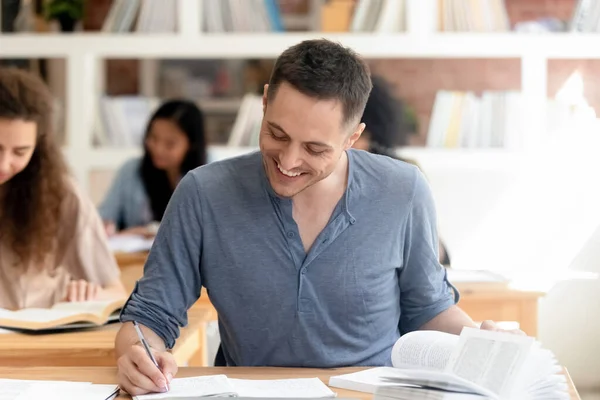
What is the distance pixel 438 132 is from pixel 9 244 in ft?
8.07

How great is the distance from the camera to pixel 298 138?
1620mm

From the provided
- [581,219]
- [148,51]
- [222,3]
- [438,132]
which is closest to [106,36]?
[148,51]

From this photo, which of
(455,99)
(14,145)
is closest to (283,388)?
(14,145)

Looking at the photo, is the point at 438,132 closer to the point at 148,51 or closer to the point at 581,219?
the point at 581,219

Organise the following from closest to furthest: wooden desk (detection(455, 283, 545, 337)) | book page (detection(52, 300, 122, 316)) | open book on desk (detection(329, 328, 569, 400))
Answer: open book on desk (detection(329, 328, 569, 400)), book page (detection(52, 300, 122, 316)), wooden desk (detection(455, 283, 545, 337))

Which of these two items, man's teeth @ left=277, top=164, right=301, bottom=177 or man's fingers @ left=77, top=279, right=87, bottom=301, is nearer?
man's teeth @ left=277, top=164, right=301, bottom=177

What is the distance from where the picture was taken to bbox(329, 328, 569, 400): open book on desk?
138 cm

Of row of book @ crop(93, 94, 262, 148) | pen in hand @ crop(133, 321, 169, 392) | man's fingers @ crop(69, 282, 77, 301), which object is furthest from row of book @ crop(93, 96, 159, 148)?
pen in hand @ crop(133, 321, 169, 392)

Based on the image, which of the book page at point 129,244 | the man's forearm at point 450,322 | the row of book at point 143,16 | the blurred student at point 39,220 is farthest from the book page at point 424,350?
the row of book at point 143,16

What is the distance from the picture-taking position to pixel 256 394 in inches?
57.5

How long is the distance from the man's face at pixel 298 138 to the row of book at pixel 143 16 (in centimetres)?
296

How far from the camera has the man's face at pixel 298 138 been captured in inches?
63.6

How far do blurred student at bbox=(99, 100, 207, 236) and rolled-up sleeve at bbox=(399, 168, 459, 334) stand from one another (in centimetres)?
255

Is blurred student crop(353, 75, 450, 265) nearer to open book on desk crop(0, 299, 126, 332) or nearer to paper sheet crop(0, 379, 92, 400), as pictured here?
open book on desk crop(0, 299, 126, 332)
